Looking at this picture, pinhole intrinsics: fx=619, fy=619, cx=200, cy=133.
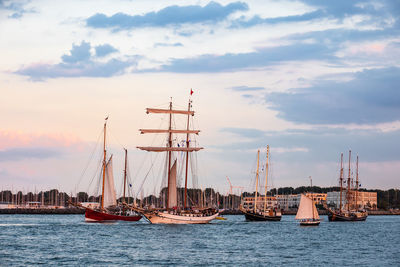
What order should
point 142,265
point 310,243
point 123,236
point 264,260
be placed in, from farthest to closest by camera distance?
point 123,236, point 310,243, point 264,260, point 142,265

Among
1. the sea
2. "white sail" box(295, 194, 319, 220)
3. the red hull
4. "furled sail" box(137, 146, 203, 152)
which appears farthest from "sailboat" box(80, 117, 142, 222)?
"white sail" box(295, 194, 319, 220)

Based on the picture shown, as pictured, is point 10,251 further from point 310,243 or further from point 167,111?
point 167,111

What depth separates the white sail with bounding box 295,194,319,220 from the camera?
112 m

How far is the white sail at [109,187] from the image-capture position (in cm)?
12319

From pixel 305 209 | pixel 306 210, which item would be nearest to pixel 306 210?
pixel 306 210

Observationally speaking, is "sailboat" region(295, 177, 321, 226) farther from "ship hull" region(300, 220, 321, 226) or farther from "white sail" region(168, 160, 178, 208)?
"white sail" region(168, 160, 178, 208)

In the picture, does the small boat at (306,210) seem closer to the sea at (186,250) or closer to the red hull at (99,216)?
the sea at (186,250)

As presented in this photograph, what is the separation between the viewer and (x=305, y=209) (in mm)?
114812

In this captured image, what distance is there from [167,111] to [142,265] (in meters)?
69.3

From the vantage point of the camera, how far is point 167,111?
12306cm

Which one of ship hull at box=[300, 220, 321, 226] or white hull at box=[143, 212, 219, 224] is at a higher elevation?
white hull at box=[143, 212, 219, 224]

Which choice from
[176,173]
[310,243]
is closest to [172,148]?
[176,173]

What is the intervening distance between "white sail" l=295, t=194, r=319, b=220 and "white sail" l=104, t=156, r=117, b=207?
36749mm

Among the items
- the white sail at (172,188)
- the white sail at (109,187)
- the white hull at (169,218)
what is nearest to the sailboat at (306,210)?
the white hull at (169,218)
